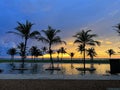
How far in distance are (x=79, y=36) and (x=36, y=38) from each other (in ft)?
24.2

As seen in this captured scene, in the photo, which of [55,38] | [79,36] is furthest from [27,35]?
[79,36]

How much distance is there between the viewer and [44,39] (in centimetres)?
4947
